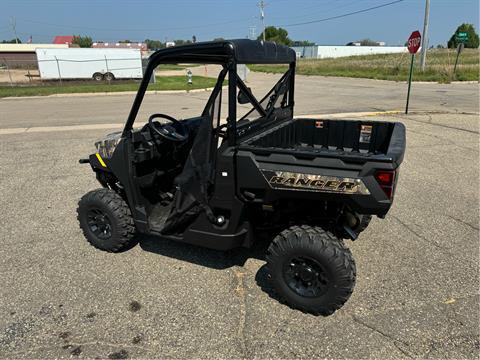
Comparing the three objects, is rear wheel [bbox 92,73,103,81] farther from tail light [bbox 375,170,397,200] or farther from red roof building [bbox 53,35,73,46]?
red roof building [bbox 53,35,73,46]

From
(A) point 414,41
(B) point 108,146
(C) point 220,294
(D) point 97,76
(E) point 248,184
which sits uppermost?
(A) point 414,41

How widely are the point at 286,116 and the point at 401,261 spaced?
5.78 ft

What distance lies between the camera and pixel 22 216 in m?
4.52

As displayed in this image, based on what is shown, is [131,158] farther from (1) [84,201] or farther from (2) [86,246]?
(2) [86,246]

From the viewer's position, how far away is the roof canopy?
102 inches

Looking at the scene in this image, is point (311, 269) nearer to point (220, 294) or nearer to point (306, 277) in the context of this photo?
point (306, 277)

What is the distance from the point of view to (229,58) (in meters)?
2.57

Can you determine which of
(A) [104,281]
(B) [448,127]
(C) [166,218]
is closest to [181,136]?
(C) [166,218]

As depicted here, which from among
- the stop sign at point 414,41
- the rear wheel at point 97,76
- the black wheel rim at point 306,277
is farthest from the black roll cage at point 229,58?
the rear wheel at point 97,76

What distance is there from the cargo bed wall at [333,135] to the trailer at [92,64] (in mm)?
24302

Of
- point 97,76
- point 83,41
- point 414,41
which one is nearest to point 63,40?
point 83,41

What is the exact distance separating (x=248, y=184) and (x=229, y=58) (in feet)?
2.88

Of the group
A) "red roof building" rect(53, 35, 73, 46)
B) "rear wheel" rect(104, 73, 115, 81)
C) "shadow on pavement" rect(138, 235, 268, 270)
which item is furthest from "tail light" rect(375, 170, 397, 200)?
"red roof building" rect(53, 35, 73, 46)

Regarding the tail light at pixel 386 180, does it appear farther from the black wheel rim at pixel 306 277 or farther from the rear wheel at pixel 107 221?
the rear wheel at pixel 107 221
